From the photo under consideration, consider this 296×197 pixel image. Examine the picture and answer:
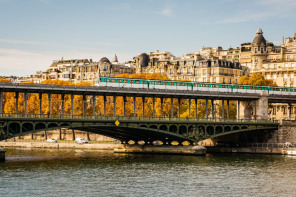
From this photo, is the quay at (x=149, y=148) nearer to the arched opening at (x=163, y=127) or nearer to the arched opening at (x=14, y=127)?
the arched opening at (x=163, y=127)

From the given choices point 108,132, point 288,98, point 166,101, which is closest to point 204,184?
point 108,132

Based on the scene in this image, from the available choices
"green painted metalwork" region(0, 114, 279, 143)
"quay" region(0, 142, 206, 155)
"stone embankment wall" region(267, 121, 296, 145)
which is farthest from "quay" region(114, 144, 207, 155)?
"stone embankment wall" region(267, 121, 296, 145)

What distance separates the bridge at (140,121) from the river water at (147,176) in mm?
4657

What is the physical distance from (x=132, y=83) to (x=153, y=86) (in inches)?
196

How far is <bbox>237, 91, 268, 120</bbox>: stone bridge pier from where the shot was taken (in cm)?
11040

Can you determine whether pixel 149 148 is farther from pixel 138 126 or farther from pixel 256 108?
pixel 256 108

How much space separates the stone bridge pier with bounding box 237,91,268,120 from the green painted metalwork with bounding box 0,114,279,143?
3778 mm

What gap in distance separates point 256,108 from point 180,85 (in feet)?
48.3

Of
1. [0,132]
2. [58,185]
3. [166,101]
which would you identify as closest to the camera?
[58,185]

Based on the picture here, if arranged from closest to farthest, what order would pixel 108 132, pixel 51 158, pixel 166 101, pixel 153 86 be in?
1. pixel 51 158
2. pixel 108 132
3. pixel 153 86
4. pixel 166 101

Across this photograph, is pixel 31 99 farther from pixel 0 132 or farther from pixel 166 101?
pixel 0 132

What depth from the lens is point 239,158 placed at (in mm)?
95000

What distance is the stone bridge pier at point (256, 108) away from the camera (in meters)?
110

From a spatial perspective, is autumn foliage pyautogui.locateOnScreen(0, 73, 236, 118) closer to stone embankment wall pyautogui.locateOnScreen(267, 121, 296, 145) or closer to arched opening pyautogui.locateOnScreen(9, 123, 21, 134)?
stone embankment wall pyautogui.locateOnScreen(267, 121, 296, 145)
